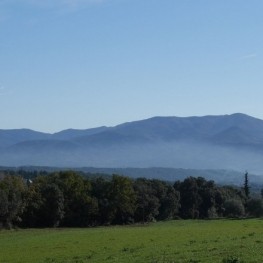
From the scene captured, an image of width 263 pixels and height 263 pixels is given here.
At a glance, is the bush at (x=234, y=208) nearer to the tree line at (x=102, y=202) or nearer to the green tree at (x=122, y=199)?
the tree line at (x=102, y=202)

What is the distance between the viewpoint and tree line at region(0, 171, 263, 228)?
84.6 m

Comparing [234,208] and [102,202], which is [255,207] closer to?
[234,208]

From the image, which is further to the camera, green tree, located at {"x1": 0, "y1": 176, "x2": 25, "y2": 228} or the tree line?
the tree line

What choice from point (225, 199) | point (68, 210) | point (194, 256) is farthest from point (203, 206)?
point (194, 256)

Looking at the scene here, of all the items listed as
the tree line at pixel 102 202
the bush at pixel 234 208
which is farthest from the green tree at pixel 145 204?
the bush at pixel 234 208

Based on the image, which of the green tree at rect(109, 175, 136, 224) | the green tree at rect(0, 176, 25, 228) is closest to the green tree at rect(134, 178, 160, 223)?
the green tree at rect(109, 175, 136, 224)

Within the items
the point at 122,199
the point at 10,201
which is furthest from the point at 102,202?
the point at 10,201

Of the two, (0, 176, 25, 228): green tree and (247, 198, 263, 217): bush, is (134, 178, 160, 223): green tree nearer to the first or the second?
(0, 176, 25, 228): green tree

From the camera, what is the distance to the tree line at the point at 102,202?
84.6 meters

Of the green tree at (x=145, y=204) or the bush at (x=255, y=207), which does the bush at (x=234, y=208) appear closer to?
the bush at (x=255, y=207)

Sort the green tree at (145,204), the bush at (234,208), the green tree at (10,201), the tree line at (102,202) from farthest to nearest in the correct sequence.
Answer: the bush at (234,208)
the green tree at (145,204)
the tree line at (102,202)
the green tree at (10,201)

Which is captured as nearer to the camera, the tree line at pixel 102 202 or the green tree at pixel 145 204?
the tree line at pixel 102 202

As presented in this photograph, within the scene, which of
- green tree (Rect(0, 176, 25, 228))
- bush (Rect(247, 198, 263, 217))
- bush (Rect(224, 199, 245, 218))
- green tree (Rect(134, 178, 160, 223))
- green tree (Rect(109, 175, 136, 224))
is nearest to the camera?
green tree (Rect(0, 176, 25, 228))

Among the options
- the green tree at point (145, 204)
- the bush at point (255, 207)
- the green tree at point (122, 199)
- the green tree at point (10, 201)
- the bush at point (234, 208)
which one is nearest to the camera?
the green tree at point (10, 201)
